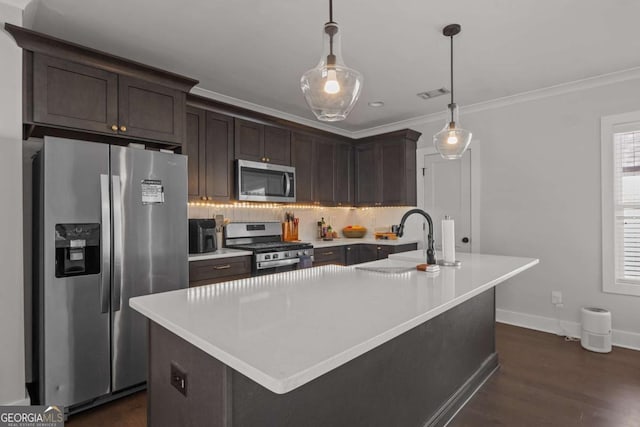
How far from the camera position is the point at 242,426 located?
1066 millimetres

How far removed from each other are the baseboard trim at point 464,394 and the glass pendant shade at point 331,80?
181cm

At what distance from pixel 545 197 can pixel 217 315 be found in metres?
3.77

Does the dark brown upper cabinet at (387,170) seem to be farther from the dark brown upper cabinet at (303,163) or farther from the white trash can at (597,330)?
the white trash can at (597,330)

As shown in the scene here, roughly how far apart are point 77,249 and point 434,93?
11.5 ft

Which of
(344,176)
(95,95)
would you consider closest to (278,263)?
(344,176)

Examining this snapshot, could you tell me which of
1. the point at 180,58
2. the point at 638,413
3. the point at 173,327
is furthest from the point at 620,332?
the point at 180,58

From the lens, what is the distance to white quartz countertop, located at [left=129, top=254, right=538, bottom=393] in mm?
854

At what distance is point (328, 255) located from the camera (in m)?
4.28

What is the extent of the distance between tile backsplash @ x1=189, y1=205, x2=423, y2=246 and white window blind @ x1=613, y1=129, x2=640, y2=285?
2.08 meters

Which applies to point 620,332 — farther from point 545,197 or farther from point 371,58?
point 371,58

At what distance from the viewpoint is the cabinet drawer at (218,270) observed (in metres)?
2.93

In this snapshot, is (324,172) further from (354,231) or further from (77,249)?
(77,249)

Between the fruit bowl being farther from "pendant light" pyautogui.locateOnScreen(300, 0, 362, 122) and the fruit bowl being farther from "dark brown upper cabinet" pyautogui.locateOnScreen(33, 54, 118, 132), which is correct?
"pendant light" pyautogui.locateOnScreen(300, 0, 362, 122)

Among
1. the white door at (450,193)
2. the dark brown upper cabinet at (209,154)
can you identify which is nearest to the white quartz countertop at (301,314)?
the dark brown upper cabinet at (209,154)
